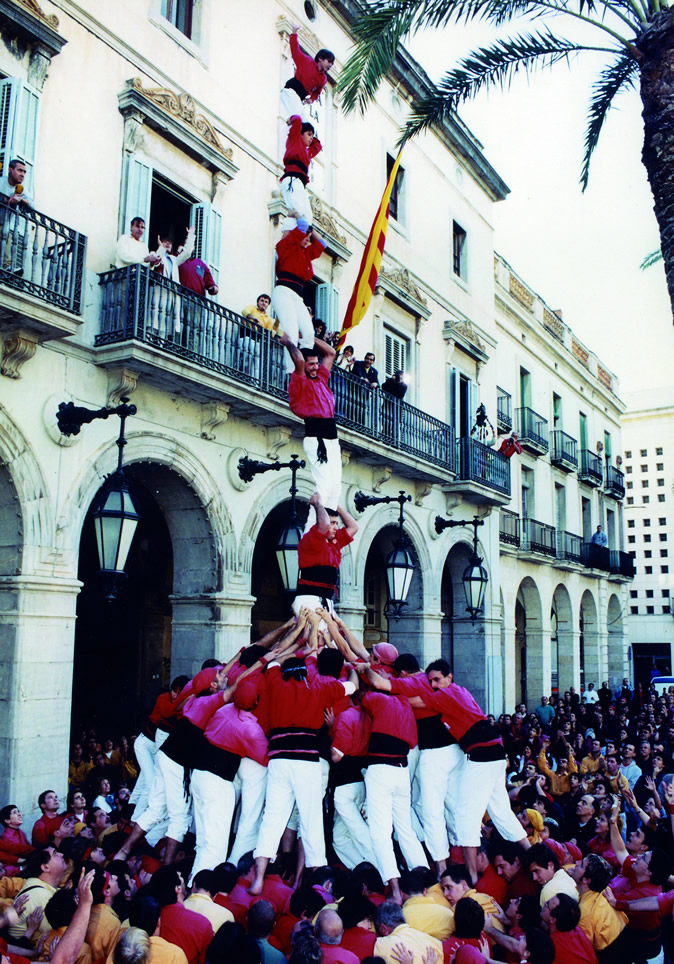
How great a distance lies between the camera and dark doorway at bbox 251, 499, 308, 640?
1634 centimetres

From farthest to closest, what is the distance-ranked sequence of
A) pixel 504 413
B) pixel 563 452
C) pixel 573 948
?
pixel 563 452 < pixel 504 413 < pixel 573 948

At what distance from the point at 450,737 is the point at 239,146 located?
9.91 m

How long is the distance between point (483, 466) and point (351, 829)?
12.9m

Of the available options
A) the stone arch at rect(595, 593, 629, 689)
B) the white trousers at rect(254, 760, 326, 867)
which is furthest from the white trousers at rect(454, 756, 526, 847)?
the stone arch at rect(595, 593, 629, 689)

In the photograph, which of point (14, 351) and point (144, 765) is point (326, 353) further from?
point (144, 765)

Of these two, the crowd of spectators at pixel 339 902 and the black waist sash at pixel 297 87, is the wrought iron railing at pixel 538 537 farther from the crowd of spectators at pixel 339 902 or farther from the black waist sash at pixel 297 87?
the black waist sash at pixel 297 87

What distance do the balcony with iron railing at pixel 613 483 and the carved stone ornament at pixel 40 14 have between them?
27.6 meters

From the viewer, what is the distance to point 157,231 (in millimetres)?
13156

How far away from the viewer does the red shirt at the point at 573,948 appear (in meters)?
5.35

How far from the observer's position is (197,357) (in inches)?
461

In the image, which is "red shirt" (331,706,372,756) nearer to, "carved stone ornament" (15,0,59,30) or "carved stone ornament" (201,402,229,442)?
"carved stone ornament" (201,402,229,442)

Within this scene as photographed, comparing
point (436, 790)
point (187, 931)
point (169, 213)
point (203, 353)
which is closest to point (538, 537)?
point (169, 213)

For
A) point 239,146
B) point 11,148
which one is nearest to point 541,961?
point 11,148

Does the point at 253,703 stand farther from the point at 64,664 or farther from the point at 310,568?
the point at 64,664
